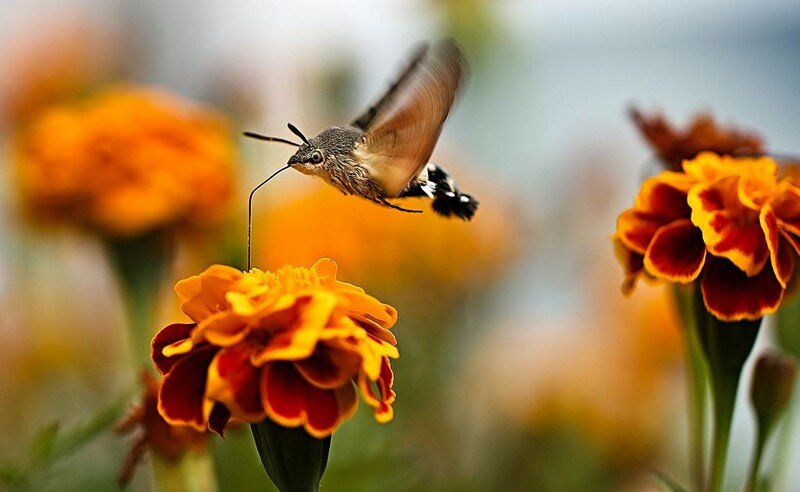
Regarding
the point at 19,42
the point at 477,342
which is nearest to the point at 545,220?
the point at 477,342

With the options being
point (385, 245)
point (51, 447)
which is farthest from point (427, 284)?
point (51, 447)

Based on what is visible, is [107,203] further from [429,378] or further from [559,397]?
[559,397]

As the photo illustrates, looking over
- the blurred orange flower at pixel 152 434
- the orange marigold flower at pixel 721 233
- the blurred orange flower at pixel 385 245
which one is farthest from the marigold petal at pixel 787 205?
the blurred orange flower at pixel 385 245

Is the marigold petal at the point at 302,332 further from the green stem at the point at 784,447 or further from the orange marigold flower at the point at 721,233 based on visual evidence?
the green stem at the point at 784,447

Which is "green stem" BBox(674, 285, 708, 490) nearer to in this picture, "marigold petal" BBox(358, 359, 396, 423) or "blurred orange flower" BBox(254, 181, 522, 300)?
"marigold petal" BBox(358, 359, 396, 423)

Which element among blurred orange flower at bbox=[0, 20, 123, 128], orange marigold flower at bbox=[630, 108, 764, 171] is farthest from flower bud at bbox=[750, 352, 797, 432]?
blurred orange flower at bbox=[0, 20, 123, 128]

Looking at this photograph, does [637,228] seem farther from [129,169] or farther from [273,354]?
[129,169]
